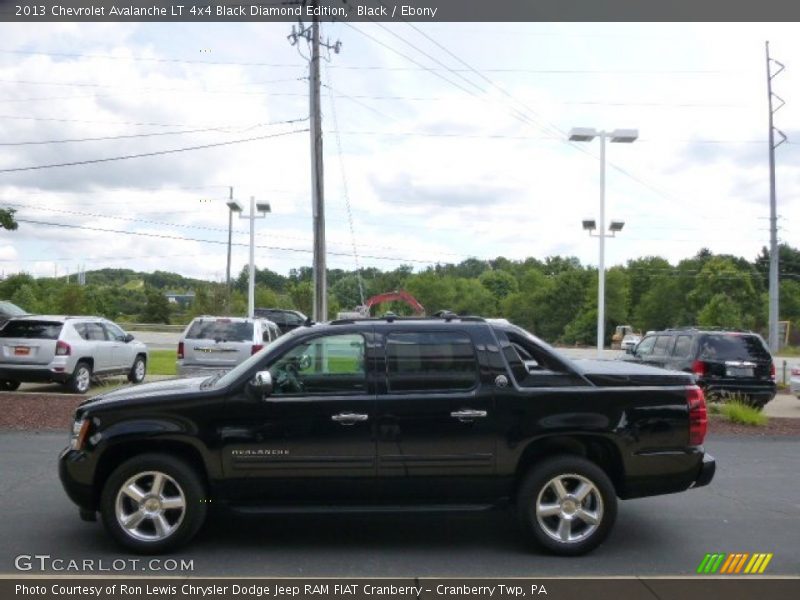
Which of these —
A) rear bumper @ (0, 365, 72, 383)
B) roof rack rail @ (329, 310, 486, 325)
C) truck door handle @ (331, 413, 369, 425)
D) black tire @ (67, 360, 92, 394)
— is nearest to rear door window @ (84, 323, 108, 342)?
black tire @ (67, 360, 92, 394)

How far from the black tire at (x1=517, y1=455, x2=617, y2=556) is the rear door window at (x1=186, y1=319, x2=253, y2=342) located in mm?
11197

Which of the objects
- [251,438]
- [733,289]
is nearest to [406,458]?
[251,438]

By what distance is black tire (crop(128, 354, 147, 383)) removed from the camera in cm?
1925

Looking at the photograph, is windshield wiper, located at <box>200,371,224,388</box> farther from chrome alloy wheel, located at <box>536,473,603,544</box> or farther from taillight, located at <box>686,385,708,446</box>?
taillight, located at <box>686,385,708,446</box>

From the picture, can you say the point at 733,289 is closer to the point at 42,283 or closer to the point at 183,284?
the point at 42,283

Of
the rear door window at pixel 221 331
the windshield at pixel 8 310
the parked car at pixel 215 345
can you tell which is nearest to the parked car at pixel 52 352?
the parked car at pixel 215 345

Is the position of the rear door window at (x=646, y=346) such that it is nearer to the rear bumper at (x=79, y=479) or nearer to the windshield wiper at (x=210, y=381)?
the windshield wiper at (x=210, y=381)

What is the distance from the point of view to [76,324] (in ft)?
55.3

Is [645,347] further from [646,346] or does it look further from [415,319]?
[415,319]

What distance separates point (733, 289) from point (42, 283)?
200 feet

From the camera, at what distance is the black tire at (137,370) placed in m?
19.2

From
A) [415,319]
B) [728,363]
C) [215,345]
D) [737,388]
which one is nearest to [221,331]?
[215,345]
